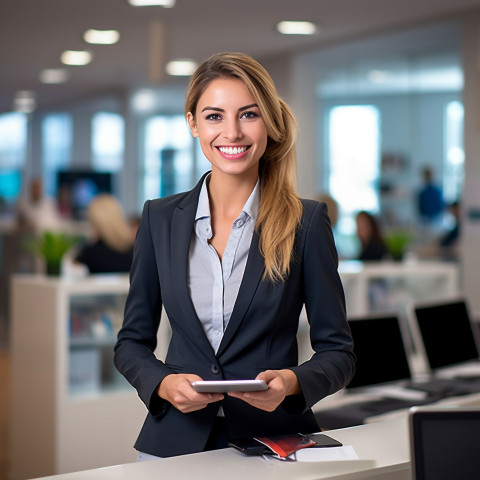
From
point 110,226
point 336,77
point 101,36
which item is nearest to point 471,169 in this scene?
point 336,77

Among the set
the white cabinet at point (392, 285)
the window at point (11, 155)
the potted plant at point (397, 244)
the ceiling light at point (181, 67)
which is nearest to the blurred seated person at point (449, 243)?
the potted plant at point (397, 244)

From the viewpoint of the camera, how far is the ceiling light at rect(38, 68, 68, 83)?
1189cm

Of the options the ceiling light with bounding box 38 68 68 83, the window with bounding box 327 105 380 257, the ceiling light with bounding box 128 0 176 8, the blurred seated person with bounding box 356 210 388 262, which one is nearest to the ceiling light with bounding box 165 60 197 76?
the ceiling light with bounding box 38 68 68 83

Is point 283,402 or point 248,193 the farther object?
point 248,193

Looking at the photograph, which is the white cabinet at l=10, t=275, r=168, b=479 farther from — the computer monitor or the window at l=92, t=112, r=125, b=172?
the window at l=92, t=112, r=125, b=172

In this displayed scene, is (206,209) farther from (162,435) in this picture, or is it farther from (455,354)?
(455,354)

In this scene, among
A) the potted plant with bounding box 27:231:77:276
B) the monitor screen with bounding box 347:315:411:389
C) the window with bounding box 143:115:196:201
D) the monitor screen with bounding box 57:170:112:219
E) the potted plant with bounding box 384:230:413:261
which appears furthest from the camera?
the monitor screen with bounding box 57:170:112:219

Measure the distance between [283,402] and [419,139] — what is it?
8177 millimetres

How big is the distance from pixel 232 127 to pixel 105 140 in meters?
15.5

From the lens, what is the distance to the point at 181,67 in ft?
37.9

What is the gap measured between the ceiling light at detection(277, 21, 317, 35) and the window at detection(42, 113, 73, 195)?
8561 mm

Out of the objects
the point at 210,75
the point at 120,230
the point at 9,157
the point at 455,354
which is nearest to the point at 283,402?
the point at 210,75

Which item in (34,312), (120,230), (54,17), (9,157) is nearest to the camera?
(34,312)

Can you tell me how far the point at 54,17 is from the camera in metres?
8.23
